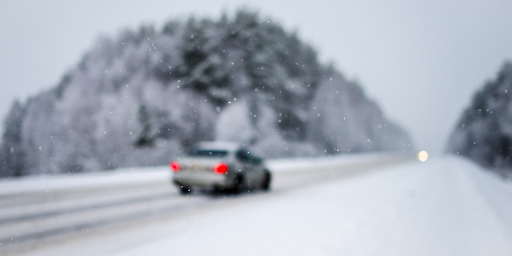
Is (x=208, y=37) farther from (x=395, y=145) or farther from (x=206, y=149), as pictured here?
(x=395, y=145)

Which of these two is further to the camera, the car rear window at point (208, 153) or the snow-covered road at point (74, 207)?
the car rear window at point (208, 153)

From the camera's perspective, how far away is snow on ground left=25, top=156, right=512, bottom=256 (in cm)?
662

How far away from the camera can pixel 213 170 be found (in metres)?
13.4

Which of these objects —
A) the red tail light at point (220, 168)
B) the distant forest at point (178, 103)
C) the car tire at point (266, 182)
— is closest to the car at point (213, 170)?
the red tail light at point (220, 168)

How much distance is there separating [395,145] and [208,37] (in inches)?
3295

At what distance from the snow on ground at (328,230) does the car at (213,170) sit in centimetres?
98

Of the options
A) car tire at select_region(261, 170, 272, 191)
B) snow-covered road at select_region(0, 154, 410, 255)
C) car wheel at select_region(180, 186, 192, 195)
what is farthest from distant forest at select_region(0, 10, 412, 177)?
car tire at select_region(261, 170, 272, 191)

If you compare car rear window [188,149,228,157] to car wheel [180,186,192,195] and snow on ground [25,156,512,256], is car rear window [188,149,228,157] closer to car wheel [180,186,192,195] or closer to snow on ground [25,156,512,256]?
car wheel [180,186,192,195]

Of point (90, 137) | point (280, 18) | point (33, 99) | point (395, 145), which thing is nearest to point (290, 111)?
point (280, 18)

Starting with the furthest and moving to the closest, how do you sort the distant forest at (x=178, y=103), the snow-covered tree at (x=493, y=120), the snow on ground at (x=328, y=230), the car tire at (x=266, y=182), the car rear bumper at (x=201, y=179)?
1. the distant forest at (x=178, y=103)
2. the snow-covered tree at (x=493, y=120)
3. the car tire at (x=266, y=182)
4. the car rear bumper at (x=201, y=179)
5. the snow on ground at (x=328, y=230)

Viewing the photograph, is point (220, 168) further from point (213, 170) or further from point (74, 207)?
point (74, 207)

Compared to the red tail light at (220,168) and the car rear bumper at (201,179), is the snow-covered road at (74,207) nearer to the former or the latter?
the car rear bumper at (201,179)

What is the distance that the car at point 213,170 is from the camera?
44.0ft

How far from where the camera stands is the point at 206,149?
14.2 meters
